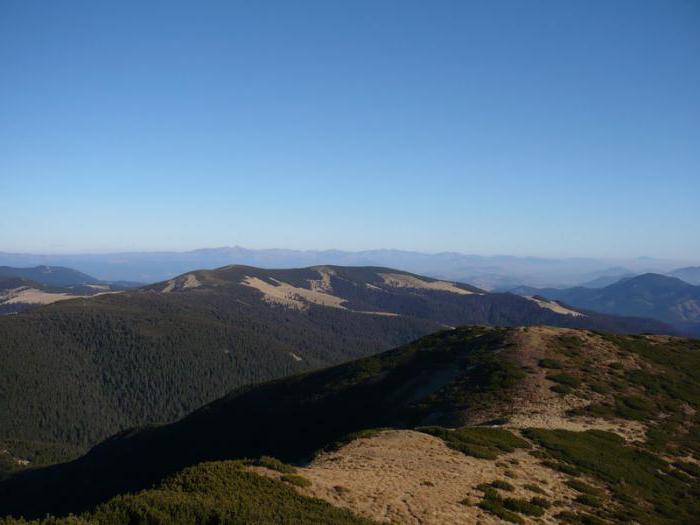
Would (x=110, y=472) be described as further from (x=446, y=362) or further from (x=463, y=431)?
(x=463, y=431)

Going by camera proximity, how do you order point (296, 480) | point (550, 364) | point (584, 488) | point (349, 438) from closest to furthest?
point (296, 480), point (584, 488), point (349, 438), point (550, 364)

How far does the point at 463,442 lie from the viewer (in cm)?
3247

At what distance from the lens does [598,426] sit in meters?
40.2

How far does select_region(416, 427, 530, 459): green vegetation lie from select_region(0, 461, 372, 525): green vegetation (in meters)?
13.4

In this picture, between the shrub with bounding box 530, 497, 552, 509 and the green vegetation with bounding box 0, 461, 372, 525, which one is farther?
the shrub with bounding box 530, 497, 552, 509

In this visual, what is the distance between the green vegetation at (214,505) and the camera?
16891mm

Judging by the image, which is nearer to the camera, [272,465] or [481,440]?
[272,465]

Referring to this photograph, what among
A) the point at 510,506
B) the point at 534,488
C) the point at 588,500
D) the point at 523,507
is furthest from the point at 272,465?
the point at 588,500

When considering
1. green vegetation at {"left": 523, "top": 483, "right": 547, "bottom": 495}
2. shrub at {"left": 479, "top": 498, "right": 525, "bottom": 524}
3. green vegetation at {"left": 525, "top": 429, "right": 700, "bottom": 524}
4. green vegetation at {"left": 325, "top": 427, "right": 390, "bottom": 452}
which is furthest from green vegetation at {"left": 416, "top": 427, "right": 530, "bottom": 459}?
shrub at {"left": 479, "top": 498, "right": 525, "bottom": 524}

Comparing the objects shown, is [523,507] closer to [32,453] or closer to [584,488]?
[584,488]

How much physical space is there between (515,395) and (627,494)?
18.3m

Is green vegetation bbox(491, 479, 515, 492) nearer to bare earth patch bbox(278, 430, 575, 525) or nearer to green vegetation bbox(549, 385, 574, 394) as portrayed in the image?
bare earth patch bbox(278, 430, 575, 525)

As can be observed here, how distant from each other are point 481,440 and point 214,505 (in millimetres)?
20909

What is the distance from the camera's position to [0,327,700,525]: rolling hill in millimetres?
21844
